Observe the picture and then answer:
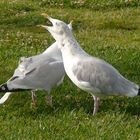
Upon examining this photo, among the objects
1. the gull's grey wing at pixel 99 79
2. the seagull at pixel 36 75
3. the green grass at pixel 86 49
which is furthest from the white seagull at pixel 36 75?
the gull's grey wing at pixel 99 79

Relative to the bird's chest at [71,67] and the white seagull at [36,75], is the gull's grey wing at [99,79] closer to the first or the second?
the bird's chest at [71,67]

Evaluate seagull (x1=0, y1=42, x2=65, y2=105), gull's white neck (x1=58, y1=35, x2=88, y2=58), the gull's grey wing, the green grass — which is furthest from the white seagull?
the gull's grey wing

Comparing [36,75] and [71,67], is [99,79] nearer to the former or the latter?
[71,67]

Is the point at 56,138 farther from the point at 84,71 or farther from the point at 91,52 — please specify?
the point at 91,52

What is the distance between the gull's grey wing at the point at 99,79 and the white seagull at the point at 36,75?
2.10ft

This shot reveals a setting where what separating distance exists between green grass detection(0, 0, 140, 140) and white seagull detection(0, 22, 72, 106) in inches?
14.2

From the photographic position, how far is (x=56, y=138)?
7.24 metres

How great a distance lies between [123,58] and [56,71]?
338 centimetres

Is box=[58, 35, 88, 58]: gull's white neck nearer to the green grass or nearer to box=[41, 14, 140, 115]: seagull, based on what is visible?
box=[41, 14, 140, 115]: seagull

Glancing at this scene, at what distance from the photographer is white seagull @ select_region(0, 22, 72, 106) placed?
8.28 metres

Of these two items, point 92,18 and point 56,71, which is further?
point 92,18

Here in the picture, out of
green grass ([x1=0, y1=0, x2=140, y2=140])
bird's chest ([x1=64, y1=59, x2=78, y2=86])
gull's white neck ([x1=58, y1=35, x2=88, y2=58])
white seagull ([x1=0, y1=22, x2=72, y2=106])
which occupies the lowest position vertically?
green grass ([x1=0, y1=0, x2=140, y2=140])

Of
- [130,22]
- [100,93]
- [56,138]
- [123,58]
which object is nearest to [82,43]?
[123,58]

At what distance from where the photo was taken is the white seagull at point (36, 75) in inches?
326
